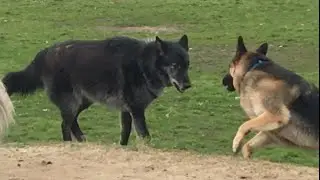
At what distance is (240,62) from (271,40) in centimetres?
1334

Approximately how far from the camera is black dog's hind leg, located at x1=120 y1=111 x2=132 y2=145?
11.1 meters

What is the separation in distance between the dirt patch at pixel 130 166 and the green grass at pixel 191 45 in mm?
1290

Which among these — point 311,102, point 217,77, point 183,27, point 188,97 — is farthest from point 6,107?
point 183,27

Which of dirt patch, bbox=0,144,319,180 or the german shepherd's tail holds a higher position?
the german shepherd's tail

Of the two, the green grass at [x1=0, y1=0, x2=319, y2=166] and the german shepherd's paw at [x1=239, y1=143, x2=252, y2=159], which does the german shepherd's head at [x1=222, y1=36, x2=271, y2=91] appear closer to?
the german shepherd's paw at [x1=239, y1=143, x2=252, y2=159]

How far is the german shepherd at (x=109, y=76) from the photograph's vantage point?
35.5 ft

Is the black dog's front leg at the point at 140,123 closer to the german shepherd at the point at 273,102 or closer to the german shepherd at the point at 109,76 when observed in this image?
the german shepherd at the point at 109,76

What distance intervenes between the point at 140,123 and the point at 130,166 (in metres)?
2.61

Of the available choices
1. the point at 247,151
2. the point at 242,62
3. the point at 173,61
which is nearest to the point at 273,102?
the point at 247,151

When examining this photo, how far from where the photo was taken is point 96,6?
99.5 ft

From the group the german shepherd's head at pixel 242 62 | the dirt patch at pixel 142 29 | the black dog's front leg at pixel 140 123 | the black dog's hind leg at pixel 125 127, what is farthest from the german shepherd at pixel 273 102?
A: the dirt patch at pixel 142 29

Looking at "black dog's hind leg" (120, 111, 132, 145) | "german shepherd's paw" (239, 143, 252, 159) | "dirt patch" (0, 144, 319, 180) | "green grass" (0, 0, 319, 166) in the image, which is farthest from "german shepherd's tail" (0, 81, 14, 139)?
"black dog's hind leg" (120, 111, 132, 145)

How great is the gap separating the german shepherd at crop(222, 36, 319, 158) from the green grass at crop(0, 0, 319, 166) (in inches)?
27.2

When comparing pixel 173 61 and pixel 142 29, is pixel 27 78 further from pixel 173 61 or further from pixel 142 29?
pixel 142 29
